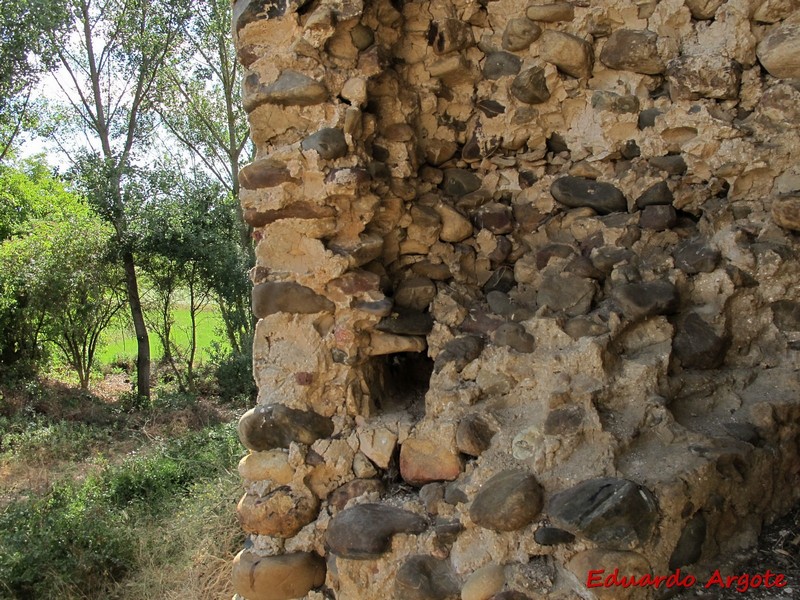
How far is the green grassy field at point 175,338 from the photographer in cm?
995

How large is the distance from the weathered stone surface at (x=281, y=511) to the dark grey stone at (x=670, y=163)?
5.38ft

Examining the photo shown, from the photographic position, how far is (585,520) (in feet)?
5.84

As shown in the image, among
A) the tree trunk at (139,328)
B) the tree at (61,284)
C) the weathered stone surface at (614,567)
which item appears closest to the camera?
the weathered stone surface at (614,567)

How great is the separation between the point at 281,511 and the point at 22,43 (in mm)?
8622

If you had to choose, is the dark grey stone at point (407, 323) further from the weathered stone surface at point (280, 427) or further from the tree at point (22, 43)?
the tree at point (22, 43)

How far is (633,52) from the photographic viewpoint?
2434 mm

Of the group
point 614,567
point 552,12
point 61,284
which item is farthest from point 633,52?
point 61,284

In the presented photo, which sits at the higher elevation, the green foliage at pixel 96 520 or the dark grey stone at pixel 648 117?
the dark grey stone at pixel 648 117

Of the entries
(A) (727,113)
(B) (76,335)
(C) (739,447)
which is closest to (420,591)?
(C) (739,447)

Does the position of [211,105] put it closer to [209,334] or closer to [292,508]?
[209,334]

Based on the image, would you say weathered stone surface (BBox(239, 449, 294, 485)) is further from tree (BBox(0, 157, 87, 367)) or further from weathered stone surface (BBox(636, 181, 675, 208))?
tree (BBox(0, 157, 87, 367))

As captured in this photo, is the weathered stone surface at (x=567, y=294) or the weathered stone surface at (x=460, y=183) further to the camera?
the weathered stone surface at (x=460, y=183)

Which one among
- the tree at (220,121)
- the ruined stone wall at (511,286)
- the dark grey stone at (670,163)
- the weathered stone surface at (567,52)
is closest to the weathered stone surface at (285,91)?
the ruined stone wall at (511,286)

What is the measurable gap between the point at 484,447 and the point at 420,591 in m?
0.45
